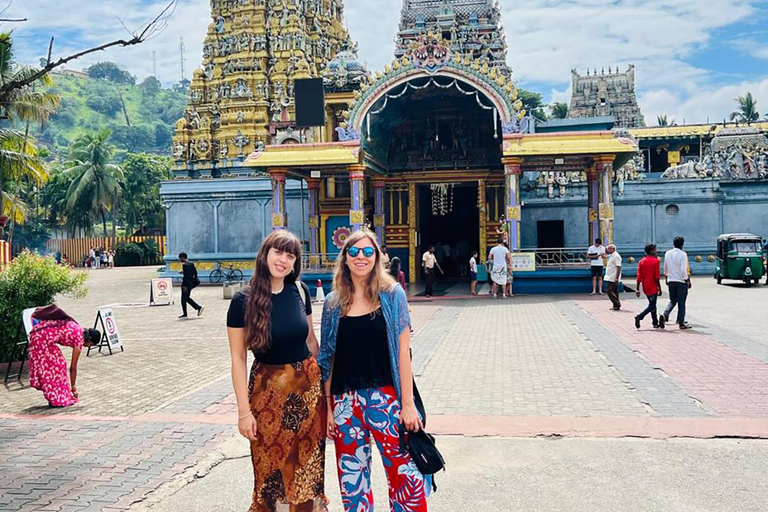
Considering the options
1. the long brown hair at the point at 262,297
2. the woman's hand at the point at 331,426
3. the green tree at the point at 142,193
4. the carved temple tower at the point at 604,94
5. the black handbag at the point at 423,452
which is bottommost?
the black handbag at the point at 423,452

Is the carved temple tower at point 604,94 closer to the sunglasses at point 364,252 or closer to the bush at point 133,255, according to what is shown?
the bush at point 133,255

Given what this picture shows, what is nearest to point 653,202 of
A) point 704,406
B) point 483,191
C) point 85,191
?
point 483,191

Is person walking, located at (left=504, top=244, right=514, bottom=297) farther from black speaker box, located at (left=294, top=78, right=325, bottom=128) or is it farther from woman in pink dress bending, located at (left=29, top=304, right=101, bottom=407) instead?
woman in pink dress bending, located at (left=29, top=304, right=101, bottom=407)

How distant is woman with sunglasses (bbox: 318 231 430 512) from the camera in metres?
3.57

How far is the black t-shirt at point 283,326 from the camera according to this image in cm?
361

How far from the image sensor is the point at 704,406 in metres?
6.49

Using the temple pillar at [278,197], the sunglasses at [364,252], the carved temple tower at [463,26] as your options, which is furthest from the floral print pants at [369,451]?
the carved temple tower at [463,26]

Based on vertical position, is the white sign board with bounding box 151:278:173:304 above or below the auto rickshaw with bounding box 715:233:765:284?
below

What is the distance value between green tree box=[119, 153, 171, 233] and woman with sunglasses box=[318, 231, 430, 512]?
55.0 metres

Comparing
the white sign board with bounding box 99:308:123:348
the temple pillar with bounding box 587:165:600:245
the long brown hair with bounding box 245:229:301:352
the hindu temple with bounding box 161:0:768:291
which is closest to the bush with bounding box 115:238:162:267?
the hindu temple with bounding box 161:0:768:291

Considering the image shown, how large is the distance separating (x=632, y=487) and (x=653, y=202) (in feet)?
73.4

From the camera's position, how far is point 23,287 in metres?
9.30

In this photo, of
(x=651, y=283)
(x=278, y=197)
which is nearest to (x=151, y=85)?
(x=278, y=197)

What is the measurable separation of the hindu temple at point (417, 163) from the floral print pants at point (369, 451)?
1579 cm
